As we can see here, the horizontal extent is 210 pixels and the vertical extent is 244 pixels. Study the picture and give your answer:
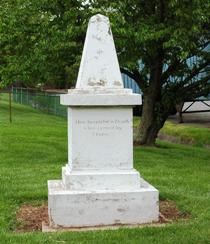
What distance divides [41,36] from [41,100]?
81.0 ft

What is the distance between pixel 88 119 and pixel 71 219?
4.11ft

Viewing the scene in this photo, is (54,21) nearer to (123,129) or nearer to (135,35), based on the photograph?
(135,35)

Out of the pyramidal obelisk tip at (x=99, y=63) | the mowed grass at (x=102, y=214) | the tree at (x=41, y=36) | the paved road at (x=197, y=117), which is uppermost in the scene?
the tree at (x=41, y=36)

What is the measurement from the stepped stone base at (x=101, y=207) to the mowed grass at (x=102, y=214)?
44 cm

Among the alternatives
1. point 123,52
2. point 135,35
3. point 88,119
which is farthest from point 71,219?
point 123,52

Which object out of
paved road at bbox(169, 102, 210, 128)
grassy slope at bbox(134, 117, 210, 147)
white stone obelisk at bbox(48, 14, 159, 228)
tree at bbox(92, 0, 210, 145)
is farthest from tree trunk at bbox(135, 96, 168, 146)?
white stone obelisk at bbox(48, 14, 159, 228)

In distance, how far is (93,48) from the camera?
7.59 metres

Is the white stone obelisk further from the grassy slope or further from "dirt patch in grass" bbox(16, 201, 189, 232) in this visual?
the grassy slope

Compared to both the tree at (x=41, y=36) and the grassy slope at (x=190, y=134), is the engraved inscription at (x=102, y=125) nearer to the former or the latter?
the tree at (x=41, y=36)

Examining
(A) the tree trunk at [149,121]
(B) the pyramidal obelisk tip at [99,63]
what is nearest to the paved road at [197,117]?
(A) the tree trunk at [149,121]

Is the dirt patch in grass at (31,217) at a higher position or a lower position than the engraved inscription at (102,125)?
lower

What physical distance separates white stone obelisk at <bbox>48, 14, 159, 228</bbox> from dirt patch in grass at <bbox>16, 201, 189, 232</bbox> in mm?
281

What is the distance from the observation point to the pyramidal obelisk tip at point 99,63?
7508mm

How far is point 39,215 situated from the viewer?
7.73 m
